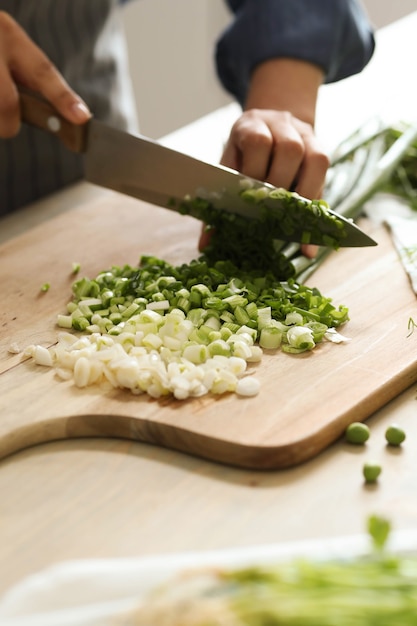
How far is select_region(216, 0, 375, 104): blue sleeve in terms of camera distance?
2.14m

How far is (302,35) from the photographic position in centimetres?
214

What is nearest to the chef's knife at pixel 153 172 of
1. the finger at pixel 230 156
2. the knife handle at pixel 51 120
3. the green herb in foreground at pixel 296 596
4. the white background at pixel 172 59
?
the knife handle at pixel 51 120

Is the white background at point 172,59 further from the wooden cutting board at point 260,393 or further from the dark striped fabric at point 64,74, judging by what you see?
the wooden cutting board at point 260,393

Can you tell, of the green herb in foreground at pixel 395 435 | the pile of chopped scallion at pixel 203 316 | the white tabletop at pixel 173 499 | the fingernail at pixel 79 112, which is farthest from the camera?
the fingernail at pixel 79 112

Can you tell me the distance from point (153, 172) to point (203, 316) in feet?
1.48

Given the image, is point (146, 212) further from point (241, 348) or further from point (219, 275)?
point (241, 348)

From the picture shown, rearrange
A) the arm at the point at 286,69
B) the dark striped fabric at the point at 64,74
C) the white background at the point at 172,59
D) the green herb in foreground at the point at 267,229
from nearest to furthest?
the green herb in foreground at the point at 267,229
the arm at the point at 286,69
the dark striped fabric at the point at 64,74
the white background at the point at 172,59

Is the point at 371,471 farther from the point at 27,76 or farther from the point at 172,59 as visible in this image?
the point at 172,59

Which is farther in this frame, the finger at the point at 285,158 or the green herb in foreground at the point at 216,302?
the finger at the point at 285,158

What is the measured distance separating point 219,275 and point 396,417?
1.61 feet

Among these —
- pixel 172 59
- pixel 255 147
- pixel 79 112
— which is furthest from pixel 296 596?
pixel 172 59

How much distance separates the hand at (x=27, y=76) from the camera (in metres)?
1.93

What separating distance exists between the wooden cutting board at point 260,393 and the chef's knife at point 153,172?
13cm

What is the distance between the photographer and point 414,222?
1.99 m
